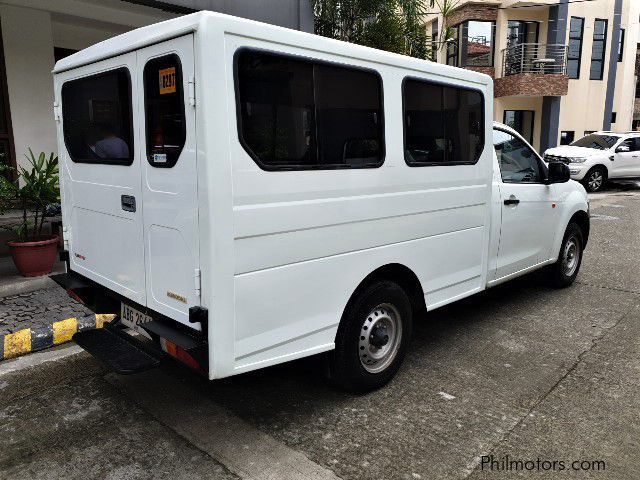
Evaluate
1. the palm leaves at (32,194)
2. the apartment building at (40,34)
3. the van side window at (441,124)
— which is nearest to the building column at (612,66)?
the apartment building at (40,34)

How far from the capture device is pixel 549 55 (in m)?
20.7

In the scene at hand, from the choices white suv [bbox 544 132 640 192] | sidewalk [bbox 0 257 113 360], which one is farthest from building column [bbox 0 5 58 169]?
white suv [bbox 544 132 640 192]

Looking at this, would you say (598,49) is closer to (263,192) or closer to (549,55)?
(549,55)

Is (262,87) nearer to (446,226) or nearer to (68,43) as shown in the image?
(446,226)

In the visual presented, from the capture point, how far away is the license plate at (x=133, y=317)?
3188 mm

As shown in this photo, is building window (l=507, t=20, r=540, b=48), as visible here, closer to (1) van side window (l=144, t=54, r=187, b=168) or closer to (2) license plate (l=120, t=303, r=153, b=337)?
(1) van side window (l=144, t=54, r=187, b=168)

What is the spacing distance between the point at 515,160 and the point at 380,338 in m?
2.54

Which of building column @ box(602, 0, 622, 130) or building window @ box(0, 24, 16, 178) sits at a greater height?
building column @ box(602, 0, 622, 130)

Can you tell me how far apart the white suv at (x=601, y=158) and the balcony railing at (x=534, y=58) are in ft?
18.2

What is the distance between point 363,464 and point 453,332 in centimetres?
218

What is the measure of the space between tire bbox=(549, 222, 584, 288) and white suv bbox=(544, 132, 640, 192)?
9815 millimetres

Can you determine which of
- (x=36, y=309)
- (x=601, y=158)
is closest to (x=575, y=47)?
(x=601, y=158)

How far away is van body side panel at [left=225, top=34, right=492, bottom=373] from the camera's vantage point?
2.70 m

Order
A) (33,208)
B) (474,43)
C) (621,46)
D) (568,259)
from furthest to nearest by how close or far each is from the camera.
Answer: (621,46), (474,43), (568,259), (33,208)
